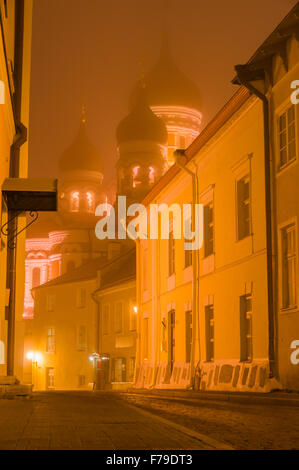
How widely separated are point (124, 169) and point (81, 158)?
58.9ft

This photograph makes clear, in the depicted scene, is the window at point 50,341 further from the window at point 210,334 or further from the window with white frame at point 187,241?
the window at point 210,334

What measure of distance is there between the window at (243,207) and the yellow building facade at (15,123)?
5390 millimetres

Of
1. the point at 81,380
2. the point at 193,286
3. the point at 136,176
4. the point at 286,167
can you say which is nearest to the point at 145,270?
the point at 193,286

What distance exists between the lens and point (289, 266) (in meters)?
17.9

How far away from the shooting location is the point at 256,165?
66.1 ft

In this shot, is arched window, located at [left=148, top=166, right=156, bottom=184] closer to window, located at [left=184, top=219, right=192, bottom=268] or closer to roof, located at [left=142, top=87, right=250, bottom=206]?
roof, located at [left=142, top=87, right=250, bottom=206]

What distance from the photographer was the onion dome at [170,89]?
268ft

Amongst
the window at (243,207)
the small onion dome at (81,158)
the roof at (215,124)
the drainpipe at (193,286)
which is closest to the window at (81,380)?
the roof at (215,124)

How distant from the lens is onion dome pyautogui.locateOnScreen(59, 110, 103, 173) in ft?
305

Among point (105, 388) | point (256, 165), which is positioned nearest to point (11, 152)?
point (256, 165)

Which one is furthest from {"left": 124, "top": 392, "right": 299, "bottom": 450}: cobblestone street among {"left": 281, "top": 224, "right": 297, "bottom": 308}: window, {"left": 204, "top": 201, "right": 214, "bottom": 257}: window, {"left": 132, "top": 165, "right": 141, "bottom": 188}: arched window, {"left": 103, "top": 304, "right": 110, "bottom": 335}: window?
{"left": 132, "top": 165, "right": 141, "bottom": 188}: arched window

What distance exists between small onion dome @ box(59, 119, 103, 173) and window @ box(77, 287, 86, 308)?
34.8m
